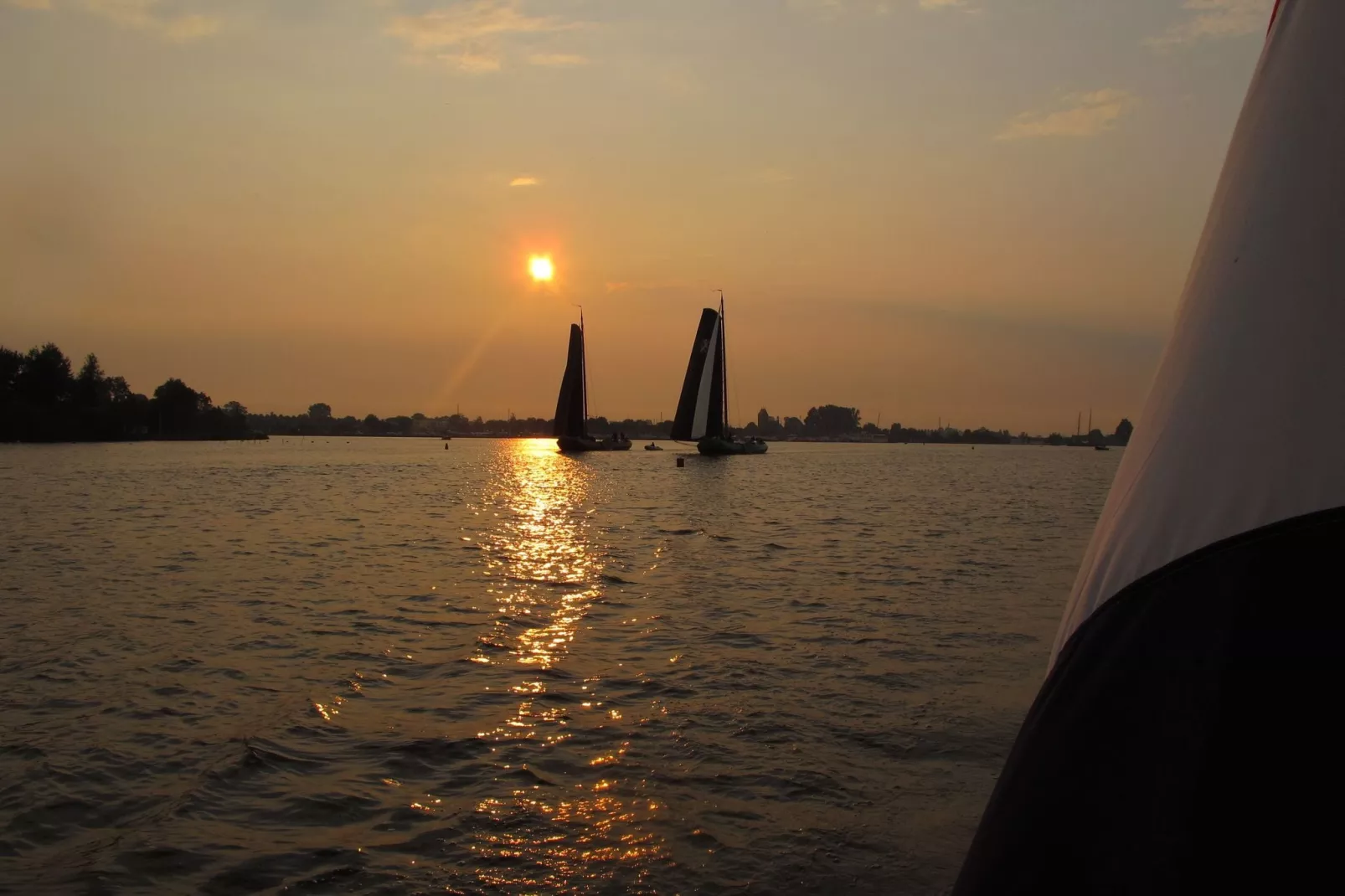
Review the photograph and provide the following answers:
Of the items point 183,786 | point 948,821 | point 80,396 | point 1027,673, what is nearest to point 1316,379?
point 948,821

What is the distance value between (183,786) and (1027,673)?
7.72 meters

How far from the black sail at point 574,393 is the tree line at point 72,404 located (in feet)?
207

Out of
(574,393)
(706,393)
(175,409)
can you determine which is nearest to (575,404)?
(574,393)

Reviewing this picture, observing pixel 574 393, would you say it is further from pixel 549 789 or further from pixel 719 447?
pixel 549 789

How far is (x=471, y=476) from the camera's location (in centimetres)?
5438

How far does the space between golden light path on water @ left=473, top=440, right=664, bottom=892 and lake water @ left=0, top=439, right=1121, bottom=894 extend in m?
0.03

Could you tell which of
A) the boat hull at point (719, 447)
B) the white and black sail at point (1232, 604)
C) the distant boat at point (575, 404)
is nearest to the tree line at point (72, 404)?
the distant boat at point (575, 404)

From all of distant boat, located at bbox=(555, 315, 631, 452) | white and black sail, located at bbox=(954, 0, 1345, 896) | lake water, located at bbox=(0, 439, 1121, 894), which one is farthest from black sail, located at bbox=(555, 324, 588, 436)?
white and black sail, located at bbox=(954, 0, 1345, 896)

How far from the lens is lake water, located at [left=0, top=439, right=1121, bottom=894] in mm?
5461

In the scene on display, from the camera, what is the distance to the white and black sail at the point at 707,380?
230 feet

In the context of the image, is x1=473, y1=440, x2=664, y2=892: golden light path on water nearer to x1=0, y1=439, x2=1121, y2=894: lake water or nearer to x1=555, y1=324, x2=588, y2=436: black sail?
x1=0, y1=439, x2=1121, y2=894: lake water

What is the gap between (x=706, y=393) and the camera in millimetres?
70938

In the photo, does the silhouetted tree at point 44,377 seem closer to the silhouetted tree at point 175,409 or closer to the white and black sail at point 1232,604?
the silhouetted tree at point 175,409

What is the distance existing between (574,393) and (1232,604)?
73.3 m
